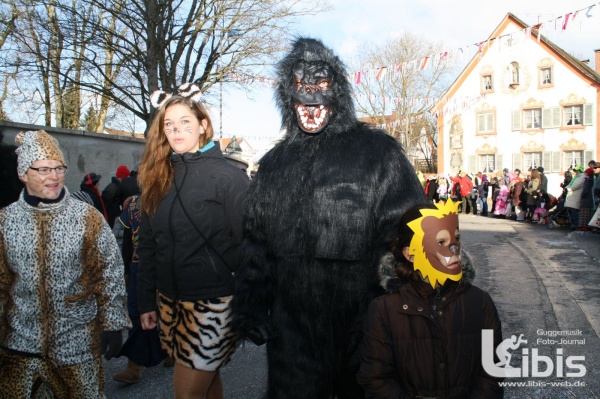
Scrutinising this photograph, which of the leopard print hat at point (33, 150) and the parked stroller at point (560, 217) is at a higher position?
the leopard print hat at point (33, 150)

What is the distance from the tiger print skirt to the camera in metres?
2.74

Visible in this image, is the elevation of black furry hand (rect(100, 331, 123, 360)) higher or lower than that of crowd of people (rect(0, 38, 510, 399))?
lower

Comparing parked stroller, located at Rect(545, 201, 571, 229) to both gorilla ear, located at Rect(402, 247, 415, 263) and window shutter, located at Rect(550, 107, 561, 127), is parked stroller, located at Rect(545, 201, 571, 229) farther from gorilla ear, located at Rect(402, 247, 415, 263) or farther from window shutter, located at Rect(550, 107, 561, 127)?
window shutter, located at Rect(550, 107, 561, 127)

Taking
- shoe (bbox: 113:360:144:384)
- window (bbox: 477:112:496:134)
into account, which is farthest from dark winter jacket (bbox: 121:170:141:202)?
window (bbox: 477:112:496:134)

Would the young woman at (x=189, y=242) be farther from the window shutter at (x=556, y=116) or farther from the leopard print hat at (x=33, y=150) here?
the window shutter at (x=556, y=116)

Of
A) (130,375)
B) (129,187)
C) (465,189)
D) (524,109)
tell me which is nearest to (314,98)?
(130,375)

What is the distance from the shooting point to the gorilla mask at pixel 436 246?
2221 millimetres

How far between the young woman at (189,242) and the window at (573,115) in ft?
119

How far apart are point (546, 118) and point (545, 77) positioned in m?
2.70

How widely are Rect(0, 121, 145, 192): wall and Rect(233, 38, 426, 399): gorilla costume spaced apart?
790 centimetres

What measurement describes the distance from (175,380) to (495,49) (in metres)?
38.1

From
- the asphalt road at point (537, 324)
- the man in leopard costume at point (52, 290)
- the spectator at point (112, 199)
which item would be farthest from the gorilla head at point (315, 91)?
the spectator at point (112, 199)

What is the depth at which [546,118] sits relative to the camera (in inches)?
1380

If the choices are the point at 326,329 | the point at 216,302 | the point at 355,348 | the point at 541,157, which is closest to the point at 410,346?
the point at 355,348
